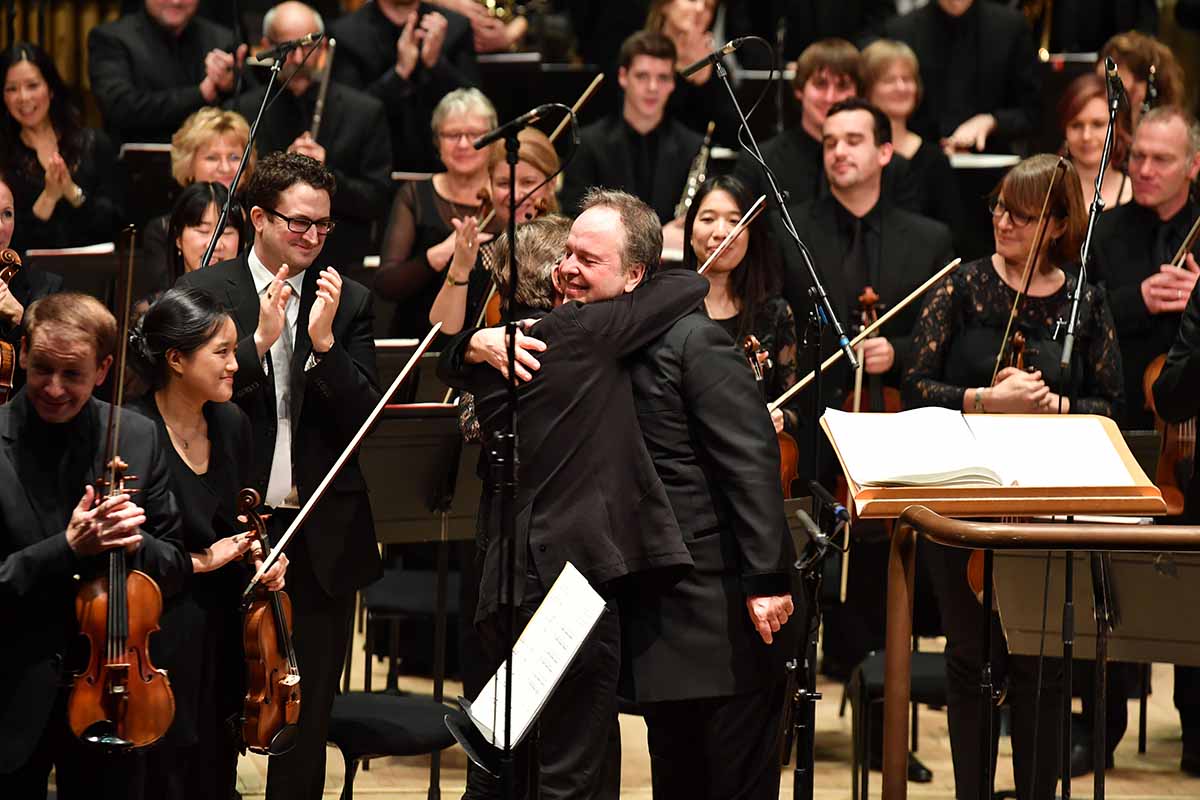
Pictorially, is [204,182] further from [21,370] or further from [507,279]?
[507,279]

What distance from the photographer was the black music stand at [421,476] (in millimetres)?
3855

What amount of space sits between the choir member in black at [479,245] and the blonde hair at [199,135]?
698 millimetres

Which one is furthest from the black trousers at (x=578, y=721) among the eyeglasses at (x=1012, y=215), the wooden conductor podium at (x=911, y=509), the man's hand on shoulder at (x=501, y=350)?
the eyeglasses at (x=1012, y=215)

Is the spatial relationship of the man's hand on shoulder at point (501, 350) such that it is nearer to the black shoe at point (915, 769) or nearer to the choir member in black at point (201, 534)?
the choir member in black at point (201, 534)

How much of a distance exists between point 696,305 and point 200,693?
1249 mm

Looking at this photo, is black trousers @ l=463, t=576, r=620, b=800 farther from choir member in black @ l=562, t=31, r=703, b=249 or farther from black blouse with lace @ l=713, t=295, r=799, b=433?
choir member in black @ l=562, t=31, r=703, b=249

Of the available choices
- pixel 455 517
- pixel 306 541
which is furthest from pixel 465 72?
pixel 306 541

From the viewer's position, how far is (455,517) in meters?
4.06

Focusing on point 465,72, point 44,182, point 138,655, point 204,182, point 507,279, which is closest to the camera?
point 138,655

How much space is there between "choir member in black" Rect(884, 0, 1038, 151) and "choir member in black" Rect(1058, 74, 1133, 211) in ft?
3.65

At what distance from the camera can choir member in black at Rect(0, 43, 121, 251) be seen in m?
5.25

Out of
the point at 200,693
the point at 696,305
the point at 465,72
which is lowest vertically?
the point at 200,693

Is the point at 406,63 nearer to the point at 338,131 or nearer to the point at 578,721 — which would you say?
the point at 338,131

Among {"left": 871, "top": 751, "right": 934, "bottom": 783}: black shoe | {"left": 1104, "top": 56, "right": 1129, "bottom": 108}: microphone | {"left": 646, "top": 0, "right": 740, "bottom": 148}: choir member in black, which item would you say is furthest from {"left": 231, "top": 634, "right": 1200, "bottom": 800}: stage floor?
{"left": 646, "top": 0, "right": 740, "bottom": 148}: choir member in black
